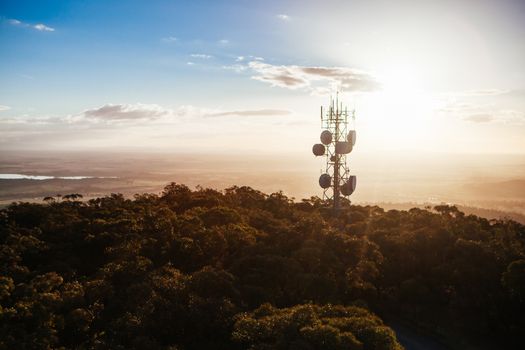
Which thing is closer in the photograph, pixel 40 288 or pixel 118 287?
pixel 40 288

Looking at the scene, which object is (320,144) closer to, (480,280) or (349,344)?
(480,280)

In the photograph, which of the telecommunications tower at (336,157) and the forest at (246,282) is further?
the telecommunications tower at (336,157)

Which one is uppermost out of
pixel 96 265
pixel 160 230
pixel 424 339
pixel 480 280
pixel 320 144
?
pixel 320 144

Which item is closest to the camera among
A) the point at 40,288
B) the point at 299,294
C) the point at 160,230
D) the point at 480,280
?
the point at 40,288

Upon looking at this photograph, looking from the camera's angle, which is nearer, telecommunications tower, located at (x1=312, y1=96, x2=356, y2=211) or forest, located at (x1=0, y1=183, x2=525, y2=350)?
forest, located at (x1=0, y1=183, x2=525, y2=350)

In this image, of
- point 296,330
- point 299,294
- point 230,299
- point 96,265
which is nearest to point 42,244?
point 96,265

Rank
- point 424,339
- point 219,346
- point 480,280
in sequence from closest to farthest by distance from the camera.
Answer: point 219,346 → point 424,339 → point 480,280

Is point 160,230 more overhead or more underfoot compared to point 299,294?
more overhead

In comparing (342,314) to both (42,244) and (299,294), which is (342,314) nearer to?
(299,294)
